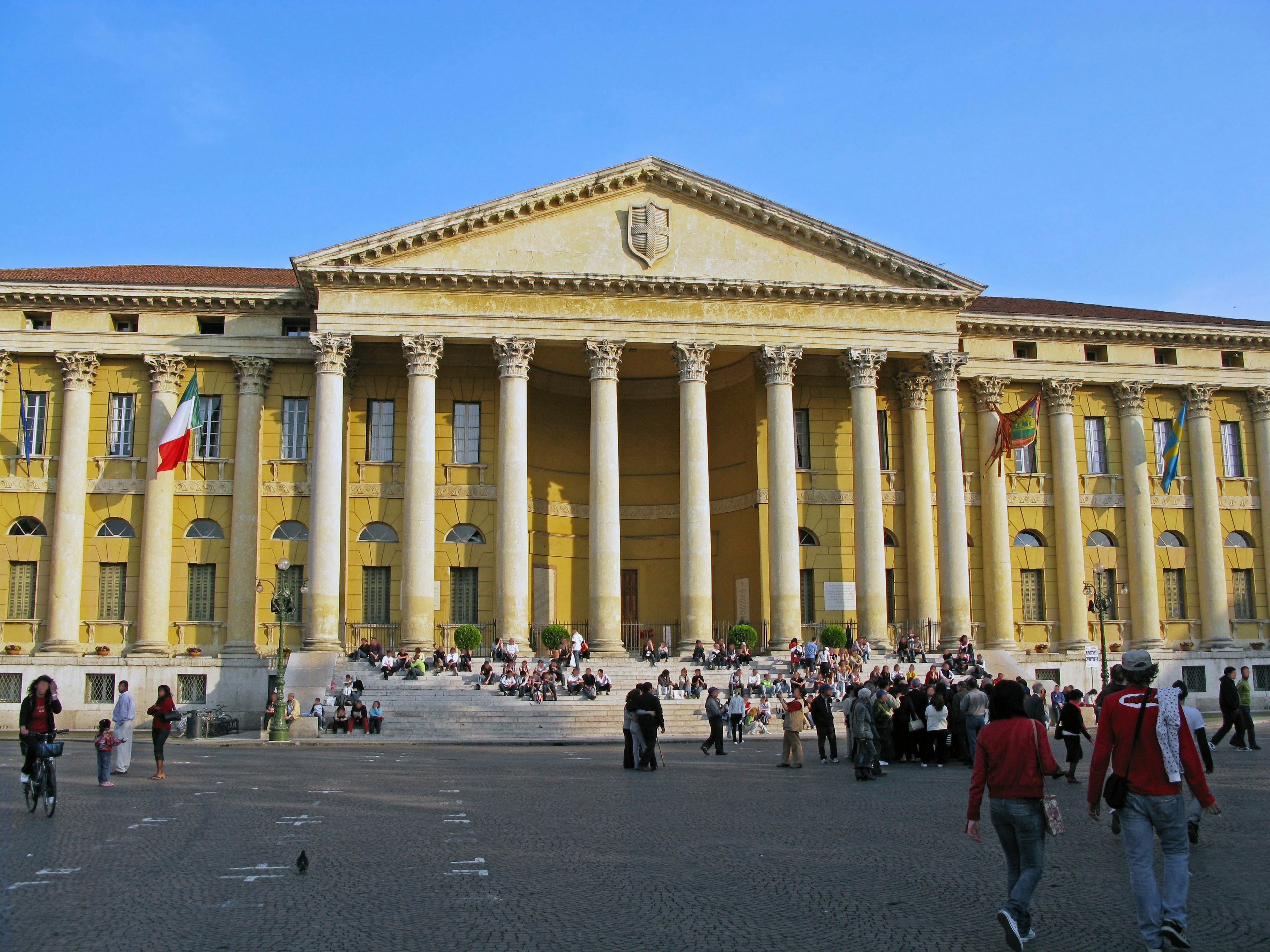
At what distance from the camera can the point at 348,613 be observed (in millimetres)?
38406

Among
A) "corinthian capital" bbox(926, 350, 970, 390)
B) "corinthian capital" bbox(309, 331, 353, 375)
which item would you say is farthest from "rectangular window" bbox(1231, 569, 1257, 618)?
"corinthian capital" bbox(309, 331, 353, 375)

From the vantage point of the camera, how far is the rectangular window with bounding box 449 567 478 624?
39.5 m

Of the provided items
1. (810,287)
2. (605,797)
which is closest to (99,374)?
(810,287)

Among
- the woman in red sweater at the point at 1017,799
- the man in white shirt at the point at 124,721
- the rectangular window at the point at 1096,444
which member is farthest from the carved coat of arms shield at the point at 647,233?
the woman in red sweater at the point at 1017,799

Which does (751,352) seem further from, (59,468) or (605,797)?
(605,797)

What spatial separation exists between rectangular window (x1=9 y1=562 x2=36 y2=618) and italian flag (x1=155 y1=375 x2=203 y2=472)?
21.7 feet

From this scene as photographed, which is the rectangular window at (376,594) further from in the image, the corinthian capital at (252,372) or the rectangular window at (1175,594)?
the rectangular window at (1175,594)

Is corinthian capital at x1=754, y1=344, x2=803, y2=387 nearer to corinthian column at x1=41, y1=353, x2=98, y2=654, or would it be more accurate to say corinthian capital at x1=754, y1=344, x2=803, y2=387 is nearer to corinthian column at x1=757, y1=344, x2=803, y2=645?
corinthian column at x1=757, y1=344, x2=803, y2=645

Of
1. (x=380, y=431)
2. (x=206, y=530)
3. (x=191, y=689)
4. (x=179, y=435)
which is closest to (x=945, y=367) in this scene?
(x=380, y=431)

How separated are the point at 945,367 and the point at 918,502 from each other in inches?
186

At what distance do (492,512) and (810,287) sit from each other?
1297 centimetres

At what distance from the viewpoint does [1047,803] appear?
7.90 metres

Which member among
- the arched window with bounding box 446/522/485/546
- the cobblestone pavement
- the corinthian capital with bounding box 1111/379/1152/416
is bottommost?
the cobblestone pavement

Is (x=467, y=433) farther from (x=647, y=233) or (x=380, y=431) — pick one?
(x=647, y=233)
